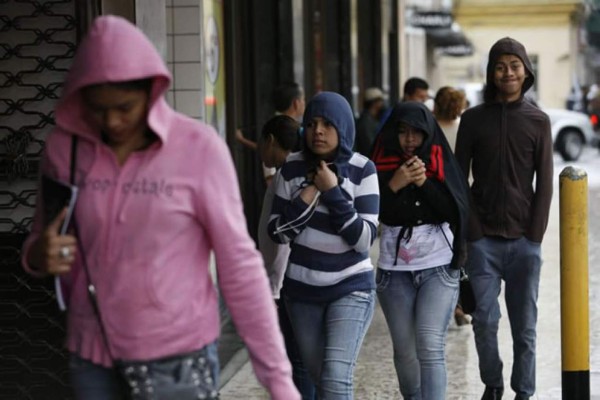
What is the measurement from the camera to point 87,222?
11.1 ft

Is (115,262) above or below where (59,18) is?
below

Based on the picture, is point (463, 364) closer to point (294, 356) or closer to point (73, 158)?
point (294, 356)

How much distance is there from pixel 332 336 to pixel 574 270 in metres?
1.53

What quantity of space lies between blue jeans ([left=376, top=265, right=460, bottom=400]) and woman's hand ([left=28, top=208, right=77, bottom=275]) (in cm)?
283

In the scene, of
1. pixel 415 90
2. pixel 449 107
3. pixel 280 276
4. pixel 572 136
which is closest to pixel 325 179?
pixel 280 276

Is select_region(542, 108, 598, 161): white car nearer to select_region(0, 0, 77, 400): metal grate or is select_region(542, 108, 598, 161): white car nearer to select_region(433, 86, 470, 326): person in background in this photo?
select_region(433, 86, 470, 326): person in background

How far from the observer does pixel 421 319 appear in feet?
19.4

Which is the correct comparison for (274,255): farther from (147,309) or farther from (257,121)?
(257,121)

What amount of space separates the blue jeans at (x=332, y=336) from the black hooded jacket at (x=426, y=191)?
1.78 ft

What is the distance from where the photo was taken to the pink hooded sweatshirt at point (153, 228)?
11.0 feet

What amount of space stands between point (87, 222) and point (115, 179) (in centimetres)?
13

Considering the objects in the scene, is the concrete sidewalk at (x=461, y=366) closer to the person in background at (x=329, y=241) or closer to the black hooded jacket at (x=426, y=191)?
the black hooded jacket at (x=426, y=191)

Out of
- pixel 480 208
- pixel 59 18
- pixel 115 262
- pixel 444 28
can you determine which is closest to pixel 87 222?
pixel 115 262

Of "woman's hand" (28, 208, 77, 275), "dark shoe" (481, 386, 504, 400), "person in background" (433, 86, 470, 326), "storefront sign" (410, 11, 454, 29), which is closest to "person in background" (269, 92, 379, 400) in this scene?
"dark shoe" (481, 386, 504, 400)
